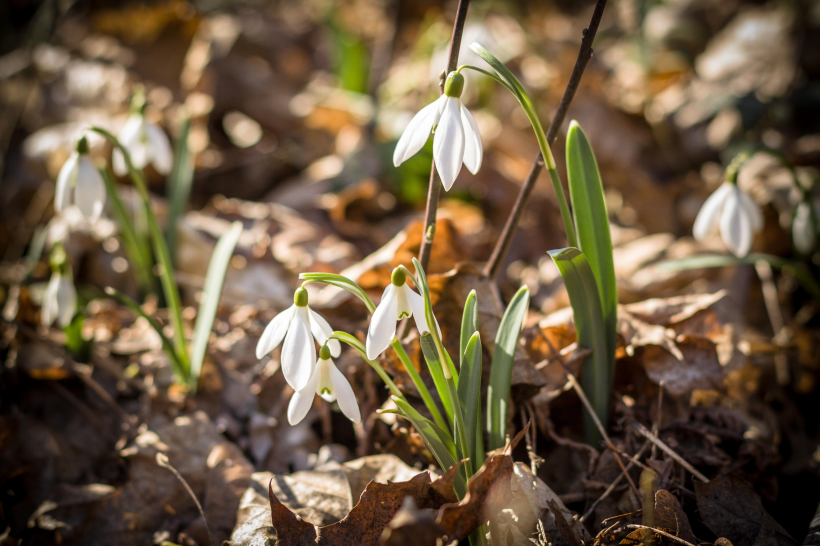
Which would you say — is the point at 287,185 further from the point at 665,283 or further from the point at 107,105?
the point at 665,283

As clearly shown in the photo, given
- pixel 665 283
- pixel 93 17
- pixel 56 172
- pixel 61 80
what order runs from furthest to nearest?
pixel 93 17 < pixel 61 80 < pixel 56 172 < pixel 665 283

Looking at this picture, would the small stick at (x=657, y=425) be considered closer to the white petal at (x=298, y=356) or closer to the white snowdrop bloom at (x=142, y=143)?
the white petal at (x=298, y=356)

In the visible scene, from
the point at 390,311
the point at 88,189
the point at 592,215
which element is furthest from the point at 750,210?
the point at 88,189

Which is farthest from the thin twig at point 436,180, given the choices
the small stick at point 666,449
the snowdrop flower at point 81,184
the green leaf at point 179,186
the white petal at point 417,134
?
the green leaf at point 179,186

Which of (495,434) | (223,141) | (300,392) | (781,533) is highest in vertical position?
(223,141)

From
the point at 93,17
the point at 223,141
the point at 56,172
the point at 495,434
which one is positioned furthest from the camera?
the point at 93,17

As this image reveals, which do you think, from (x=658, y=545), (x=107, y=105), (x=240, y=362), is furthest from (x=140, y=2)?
(x=658, y=545)

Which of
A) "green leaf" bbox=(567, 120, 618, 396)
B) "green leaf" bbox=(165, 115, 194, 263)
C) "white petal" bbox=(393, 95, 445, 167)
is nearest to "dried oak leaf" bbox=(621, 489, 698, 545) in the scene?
"green leaf" bbox=(567, 120, 618, 396)
